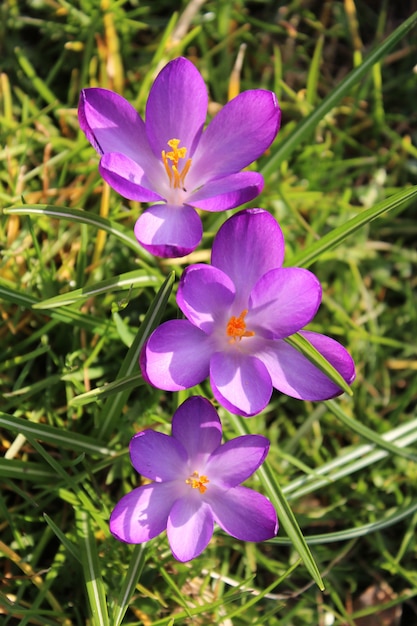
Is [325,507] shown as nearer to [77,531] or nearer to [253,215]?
[77,531]

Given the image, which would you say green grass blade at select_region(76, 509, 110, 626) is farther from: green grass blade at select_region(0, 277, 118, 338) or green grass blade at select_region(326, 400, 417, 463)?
green grass blade at select_region(326, 400, 417, 463)

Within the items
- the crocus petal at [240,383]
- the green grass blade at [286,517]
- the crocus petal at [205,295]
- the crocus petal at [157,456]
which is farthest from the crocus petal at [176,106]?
the green grass blade at [286,517]

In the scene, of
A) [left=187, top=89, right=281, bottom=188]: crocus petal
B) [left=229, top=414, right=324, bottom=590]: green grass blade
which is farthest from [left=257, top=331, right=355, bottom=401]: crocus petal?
[left=187, top=89, right=281, bottom=188]: crocus petal

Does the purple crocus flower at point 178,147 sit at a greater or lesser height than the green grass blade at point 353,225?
greater

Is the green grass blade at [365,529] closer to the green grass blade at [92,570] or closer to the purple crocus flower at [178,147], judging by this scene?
the green grass blade at [92,570]

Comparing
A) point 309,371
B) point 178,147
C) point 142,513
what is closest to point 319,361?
point 309,371

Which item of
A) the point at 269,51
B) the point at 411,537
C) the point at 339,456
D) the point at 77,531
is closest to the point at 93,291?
the point at 77,531
